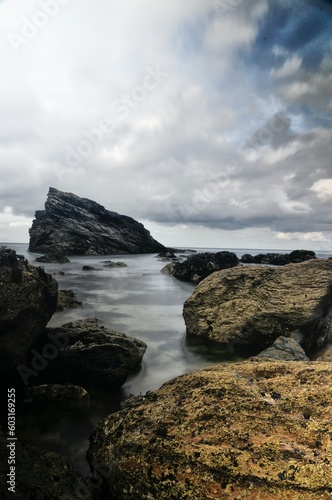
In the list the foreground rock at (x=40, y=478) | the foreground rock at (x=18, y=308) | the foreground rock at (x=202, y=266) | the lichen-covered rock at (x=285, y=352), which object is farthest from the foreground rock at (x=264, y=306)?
the foreground rock at (x=202, y=266)

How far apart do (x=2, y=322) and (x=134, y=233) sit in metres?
95.4

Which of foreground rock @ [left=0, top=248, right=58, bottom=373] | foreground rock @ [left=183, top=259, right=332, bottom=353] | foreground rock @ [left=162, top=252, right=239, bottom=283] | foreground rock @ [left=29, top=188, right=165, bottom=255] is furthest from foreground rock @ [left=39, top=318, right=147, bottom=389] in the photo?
foreground rock @ [left=29, top=188, right=165, bottom=255]

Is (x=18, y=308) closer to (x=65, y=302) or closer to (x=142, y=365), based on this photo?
(x=142, y=365)

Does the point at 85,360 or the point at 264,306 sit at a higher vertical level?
the point at 264,306

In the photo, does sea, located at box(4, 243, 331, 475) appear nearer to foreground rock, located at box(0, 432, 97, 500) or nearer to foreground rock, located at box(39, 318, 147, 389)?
foreground rock, located at box(39, 318, 147, 389)

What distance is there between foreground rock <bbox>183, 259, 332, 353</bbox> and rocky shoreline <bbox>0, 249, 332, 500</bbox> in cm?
159

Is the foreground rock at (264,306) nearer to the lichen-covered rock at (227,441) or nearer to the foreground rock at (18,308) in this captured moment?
the lichen-covered rock at (227,441)

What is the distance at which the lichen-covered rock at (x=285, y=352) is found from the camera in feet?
23.4

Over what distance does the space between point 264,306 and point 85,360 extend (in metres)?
6.07

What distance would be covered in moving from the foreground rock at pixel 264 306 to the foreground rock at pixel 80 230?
7139cm

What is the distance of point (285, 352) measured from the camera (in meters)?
7.37

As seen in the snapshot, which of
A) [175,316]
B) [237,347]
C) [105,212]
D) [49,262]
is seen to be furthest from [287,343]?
[105,212]

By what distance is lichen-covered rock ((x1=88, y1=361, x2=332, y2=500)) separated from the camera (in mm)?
2900

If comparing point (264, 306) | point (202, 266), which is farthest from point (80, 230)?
point (264, 306)
